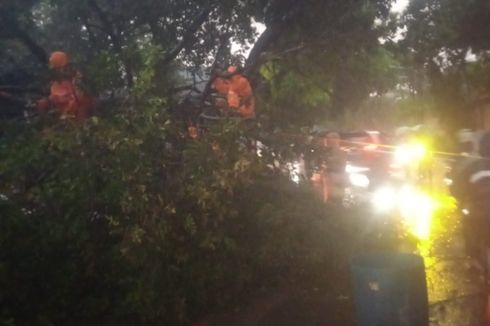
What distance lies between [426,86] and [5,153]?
2872 centimetres

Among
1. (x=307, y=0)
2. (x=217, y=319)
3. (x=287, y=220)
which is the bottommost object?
(x=217, y=319)

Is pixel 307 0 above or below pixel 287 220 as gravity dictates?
above

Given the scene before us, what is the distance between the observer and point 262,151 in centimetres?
671

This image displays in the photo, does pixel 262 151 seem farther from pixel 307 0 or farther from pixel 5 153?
pixel 307 0

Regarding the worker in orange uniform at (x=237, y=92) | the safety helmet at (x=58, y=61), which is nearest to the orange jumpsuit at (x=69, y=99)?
the safety helmet at (x=58, y=61)

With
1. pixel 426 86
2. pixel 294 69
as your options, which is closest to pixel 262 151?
pixel 294 69

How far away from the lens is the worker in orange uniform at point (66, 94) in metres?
6.43

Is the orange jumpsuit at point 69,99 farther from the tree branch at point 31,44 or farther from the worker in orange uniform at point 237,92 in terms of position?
the tree branch at point 31,44

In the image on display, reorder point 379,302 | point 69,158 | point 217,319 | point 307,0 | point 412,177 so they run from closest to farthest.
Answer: point 379,302 < point 69,158 < point 217,319 < point 307,0 < point 412,177

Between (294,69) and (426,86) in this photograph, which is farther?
(426,86)

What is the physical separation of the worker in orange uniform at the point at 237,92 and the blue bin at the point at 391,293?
199cm

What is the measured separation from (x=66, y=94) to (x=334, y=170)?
3438mm

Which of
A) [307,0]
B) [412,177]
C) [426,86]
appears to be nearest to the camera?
[307,0]

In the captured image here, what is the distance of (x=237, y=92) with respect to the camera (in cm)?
676
